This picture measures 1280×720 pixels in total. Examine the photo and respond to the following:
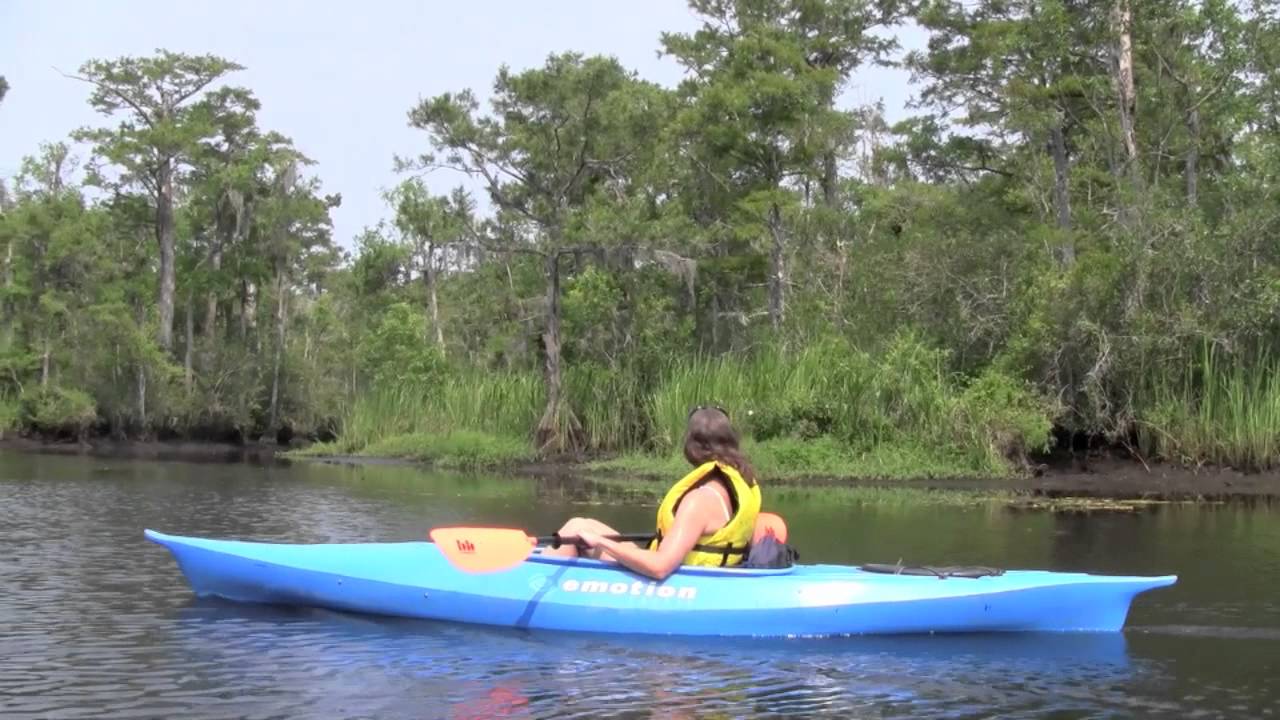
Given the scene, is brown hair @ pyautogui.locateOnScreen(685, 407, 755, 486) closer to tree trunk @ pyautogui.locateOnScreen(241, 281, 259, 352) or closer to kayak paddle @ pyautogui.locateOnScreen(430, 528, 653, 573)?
kayak paddle @ pyautogui.locateOnScreen(430, 528, 653, 573)

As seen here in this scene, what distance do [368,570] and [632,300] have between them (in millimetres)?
19117

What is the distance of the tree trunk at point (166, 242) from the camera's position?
1519 inches

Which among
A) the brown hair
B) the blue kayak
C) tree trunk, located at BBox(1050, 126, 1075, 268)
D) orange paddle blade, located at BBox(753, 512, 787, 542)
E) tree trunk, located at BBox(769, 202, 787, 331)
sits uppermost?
tree trunk, located at BBox(1050, 126, 1075, 268)

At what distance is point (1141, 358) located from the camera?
21.1 metres

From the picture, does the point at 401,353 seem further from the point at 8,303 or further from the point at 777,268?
the point at 8,303

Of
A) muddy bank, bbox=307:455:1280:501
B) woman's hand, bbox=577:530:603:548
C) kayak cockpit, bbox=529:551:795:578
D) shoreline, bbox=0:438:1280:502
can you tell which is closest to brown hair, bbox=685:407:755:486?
kayak cockpit, bbox=529:551:795:578

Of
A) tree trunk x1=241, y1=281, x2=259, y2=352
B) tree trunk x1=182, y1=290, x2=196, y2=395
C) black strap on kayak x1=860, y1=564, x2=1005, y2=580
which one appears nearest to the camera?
black strap on kayak x1=860, y1=564, x2=1005, y2=580

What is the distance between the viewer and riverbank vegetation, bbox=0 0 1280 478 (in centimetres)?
2150

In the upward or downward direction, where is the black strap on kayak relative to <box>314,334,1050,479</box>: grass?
downward

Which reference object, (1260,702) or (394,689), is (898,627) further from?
(394,689)

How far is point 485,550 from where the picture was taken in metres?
9.05

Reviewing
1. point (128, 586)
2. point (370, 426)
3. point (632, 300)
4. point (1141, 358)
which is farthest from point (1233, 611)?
point (370, 426)

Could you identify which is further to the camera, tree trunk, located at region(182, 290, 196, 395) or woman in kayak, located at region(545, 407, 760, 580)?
tree trunk, located at region(182, 290, 196, 395)

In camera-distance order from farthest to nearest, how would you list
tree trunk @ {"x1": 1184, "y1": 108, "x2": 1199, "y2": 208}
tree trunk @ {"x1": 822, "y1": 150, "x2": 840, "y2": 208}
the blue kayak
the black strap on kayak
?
1. tree trunk @ {"x1": 822, "y1": 150, "x2": 840, "y2": 208}
2. tree trunk @ {"x1": 1184, "y1": 108, "x2": 1199, "y2": 208}
3. the black strap on kayak
4. the blue kayak
